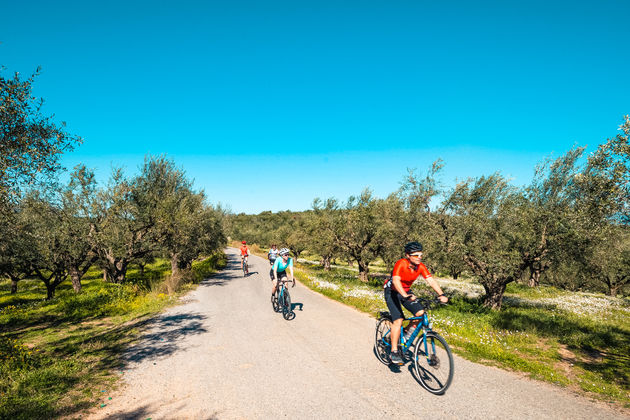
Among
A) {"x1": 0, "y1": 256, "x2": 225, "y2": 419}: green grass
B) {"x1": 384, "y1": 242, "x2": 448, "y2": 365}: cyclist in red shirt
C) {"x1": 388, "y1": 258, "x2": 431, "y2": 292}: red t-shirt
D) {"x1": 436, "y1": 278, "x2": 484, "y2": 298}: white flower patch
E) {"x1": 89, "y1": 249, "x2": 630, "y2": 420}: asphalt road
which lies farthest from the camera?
{"x1": 436, "y1": 278, "x2": 484, "y2": 298}: white flower patch

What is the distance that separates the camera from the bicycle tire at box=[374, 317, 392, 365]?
254 inches

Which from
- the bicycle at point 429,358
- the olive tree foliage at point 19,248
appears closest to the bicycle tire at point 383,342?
the bicycle at point 429,358

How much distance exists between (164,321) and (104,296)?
6.26 metres

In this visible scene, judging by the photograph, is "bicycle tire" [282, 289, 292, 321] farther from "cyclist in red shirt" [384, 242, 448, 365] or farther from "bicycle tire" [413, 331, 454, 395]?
"bicycle tire" [413, 331, 454, 395]

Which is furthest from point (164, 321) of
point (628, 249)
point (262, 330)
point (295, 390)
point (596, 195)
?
point (628, 249)

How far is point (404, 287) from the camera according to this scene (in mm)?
5820

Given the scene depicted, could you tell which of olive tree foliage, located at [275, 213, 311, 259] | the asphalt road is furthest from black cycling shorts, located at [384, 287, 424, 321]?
olive tree foliage, located at [275, 213, 311, 259]

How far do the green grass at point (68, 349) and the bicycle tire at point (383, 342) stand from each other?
18.7 ft

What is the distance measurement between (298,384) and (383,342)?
221 cm

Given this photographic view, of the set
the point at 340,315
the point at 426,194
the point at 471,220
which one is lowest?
the point at 340,315

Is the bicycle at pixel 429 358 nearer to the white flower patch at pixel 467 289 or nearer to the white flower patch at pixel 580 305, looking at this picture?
the white flower patch at pixel 580 305

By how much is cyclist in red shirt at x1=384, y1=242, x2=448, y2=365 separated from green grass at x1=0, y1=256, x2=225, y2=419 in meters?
5.68

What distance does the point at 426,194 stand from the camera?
18.3m

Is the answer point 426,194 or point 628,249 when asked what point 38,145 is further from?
point 628,249
